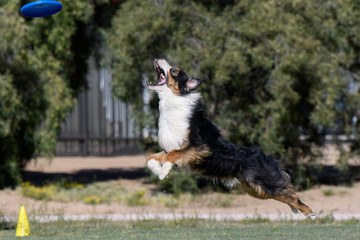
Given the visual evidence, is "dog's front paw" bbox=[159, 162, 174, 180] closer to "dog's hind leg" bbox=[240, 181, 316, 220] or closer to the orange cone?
"dog's hind leg" bbox=[240, 181, 316, 220]

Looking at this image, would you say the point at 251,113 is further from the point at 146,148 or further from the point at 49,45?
the point at 49,45

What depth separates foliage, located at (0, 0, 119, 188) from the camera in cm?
1456

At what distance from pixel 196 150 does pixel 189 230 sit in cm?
288

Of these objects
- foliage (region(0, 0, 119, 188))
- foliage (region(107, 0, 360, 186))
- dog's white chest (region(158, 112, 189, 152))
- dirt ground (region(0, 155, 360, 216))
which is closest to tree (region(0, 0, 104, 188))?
foliage (region(0, 0, 119, 188))

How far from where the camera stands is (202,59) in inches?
540

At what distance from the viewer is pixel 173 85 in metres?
7.59

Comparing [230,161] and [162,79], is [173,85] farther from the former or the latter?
[230,161]

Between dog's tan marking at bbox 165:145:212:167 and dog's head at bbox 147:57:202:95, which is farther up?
dog's head at bbox 147:57:202:95

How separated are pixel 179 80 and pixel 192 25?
23.5 ft

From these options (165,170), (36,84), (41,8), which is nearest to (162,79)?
(165,170)

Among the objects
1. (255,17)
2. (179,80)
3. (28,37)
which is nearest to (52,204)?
(28,37)

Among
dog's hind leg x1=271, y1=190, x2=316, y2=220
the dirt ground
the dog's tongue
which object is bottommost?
the dirt ground

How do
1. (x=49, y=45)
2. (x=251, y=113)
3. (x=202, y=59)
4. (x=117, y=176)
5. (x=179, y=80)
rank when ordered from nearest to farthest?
(x=179, y=80) → (x=202, y=59) → (x=251, y=113) → (x=49, y=45) → (x=117, y=176)

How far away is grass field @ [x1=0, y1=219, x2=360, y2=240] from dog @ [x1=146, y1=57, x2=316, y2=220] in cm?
107
